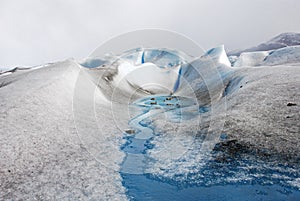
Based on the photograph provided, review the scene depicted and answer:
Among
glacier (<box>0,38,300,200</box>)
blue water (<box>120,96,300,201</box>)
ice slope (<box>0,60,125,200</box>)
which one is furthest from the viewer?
glacier (<box>0,38,300,200</box>)

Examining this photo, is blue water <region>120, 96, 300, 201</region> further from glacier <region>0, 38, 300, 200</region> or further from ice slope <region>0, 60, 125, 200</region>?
ice slope <region>0, 60, 125, 200</region>

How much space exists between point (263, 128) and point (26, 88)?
1910 cm

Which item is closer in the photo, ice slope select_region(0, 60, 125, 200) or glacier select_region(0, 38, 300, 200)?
ice slope select_region(0, 60, 125, 200)

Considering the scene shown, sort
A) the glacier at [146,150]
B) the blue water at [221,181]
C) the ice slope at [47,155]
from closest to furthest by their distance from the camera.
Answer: the blue water at [221,181], the ice slope at [47,155], the glacier at [146,150]

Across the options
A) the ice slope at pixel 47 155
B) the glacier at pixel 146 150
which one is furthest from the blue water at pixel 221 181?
the ice slope at pixel 47 155

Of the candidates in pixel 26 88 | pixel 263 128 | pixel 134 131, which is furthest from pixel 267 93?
pixel 26 88

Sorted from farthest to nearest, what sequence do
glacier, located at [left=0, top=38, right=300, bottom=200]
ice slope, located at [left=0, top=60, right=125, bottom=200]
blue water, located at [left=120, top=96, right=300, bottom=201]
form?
glacier, located at [left=0, top=38, right=300, bottom=200] → ice slope, located at [left=0, top=60, right=125, bottom=200] → blue water, located at [left=120, top=96, right=300, bottom=201]

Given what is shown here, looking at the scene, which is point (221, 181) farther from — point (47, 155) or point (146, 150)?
point (47, 155)

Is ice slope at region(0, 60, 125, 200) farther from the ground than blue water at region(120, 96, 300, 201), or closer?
farther from the ground

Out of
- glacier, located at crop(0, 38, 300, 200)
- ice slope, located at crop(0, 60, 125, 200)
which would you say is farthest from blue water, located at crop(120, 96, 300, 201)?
ice slope, located at crop(0, 60, 125, 200)

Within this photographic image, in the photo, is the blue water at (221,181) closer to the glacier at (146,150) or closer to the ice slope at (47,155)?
the glacier at (146,150)

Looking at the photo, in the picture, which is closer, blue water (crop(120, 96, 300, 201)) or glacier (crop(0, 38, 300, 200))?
blue water (crop(120, 96, 300, 201))

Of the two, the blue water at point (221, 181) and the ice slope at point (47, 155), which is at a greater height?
the ice slope at point (47, 155)

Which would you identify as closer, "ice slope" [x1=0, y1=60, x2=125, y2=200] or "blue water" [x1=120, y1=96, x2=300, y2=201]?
"blue water" [x1=120, y1=96, x2=300, y2=201]
